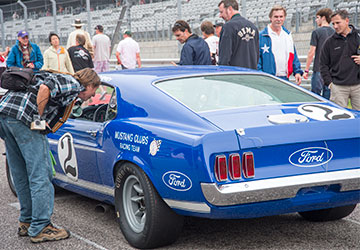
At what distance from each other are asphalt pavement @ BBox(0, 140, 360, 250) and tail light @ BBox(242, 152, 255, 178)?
742mm

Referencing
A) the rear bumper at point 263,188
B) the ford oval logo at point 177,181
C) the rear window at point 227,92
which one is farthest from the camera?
the rear window at point 227,92

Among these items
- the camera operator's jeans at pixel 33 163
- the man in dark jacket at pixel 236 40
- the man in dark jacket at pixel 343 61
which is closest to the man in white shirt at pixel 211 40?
the man in dark jacket at pixel 236 40

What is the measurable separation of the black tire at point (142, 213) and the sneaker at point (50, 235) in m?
0.49

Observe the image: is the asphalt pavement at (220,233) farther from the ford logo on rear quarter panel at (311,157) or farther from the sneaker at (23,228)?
the ford logo on rear quarter panel at (311,157)

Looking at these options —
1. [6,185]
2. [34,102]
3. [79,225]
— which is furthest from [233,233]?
[6,185]

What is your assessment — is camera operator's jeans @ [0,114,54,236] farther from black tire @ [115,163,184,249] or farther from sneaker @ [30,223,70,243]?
black tire @ [115,163,184,249]

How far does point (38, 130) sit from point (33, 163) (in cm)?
26

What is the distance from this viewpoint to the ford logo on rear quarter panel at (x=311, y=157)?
3.75 m

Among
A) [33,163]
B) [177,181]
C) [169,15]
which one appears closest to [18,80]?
[33,163]

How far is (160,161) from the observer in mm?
3879

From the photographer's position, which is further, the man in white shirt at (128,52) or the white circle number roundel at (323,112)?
the man in white shirt at (128,52)

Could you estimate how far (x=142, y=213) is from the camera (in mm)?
4270

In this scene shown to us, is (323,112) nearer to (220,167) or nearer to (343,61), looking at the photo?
(220,167)

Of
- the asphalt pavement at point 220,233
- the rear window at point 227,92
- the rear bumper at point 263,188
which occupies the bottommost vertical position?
the asphalt pavement at point 220,233
